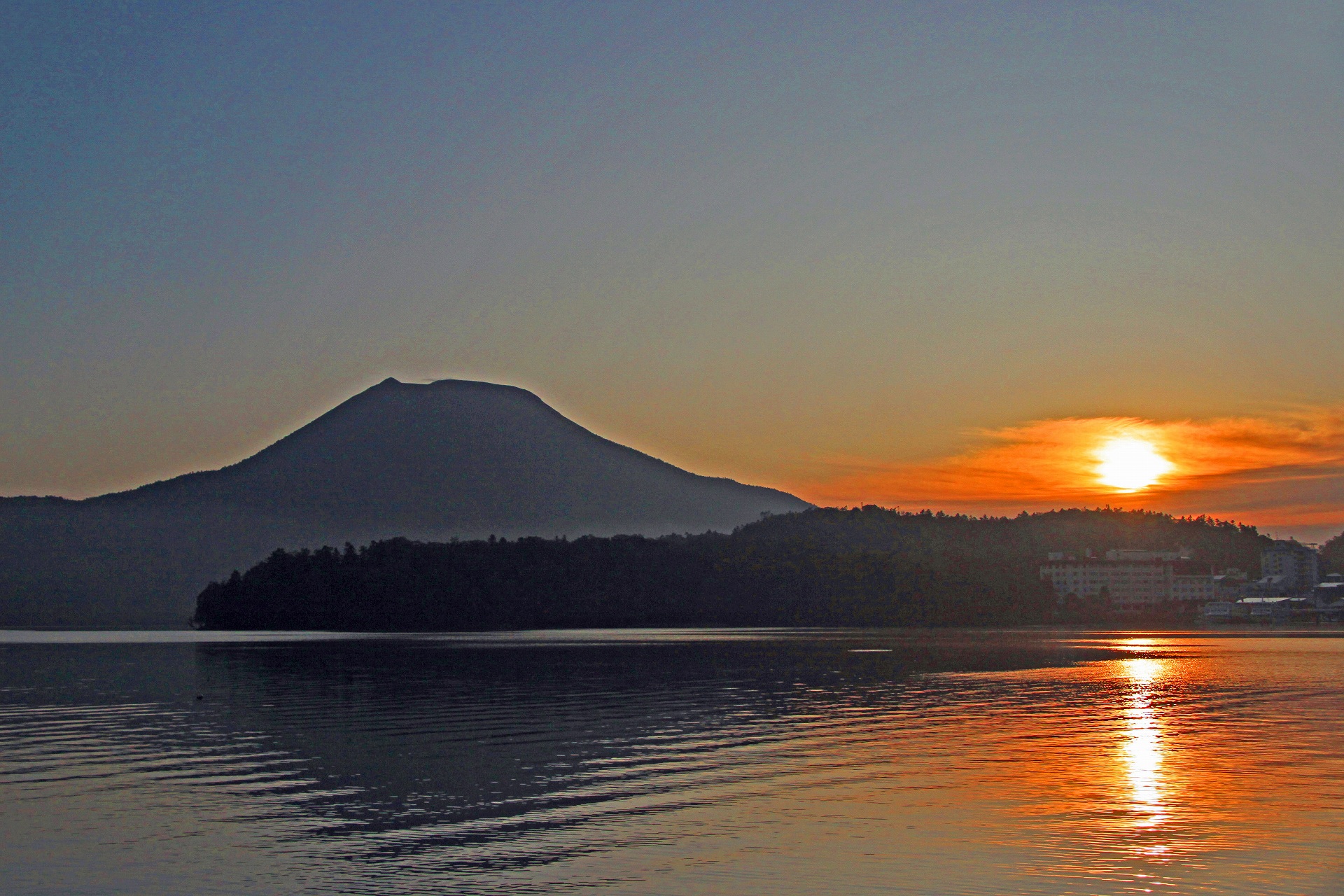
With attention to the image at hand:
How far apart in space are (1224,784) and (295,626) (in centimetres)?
13096

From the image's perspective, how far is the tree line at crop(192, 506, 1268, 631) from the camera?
14162 cm

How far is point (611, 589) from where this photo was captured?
145m

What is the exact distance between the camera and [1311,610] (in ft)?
518

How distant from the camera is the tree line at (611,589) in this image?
142 m

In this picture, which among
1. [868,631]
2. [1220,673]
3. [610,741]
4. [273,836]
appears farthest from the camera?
[868,631]

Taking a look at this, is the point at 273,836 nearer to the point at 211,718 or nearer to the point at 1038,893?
the point at 1038,893

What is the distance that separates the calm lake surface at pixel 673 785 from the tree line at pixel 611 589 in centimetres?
9291

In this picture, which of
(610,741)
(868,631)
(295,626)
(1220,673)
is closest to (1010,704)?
(610,741)

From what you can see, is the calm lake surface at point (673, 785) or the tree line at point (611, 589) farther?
the tree line at point (611, 589)

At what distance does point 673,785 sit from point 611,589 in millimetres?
123317

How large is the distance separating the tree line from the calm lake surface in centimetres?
9291

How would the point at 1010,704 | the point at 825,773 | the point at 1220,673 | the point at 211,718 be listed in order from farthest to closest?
the point at 1220,673 → the point at 1010,704 → the point at 211,718 → the point at 825,773

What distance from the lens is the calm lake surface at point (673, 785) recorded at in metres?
16.2

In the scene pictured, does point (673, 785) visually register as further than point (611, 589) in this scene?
No
